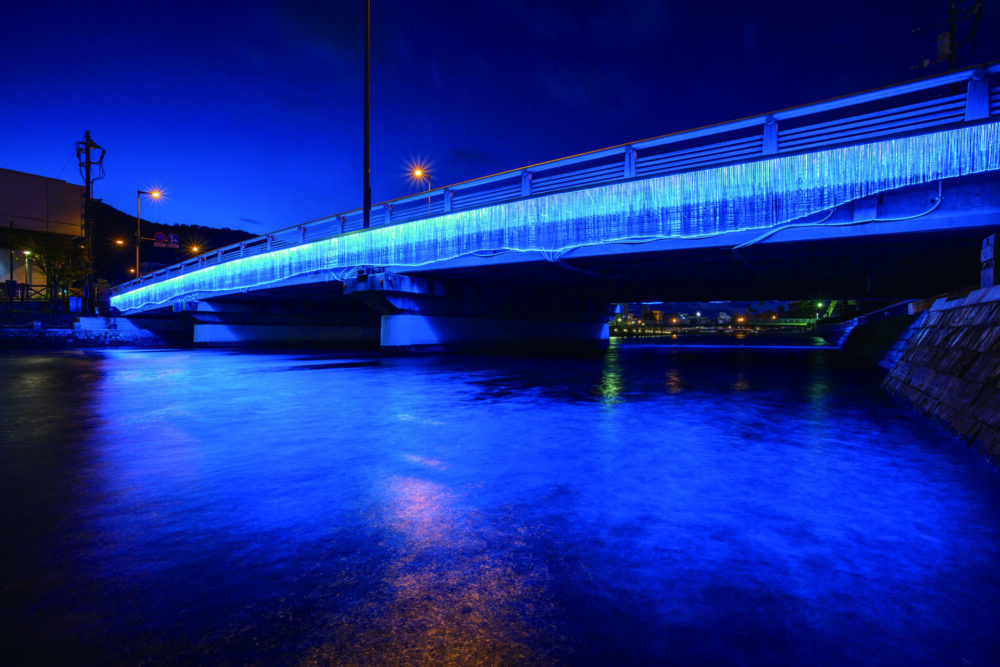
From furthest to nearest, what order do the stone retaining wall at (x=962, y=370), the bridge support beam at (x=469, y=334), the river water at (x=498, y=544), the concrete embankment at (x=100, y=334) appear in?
the concrete embankment at (x=100, y=334)
the bridge support beam at (x=469, y=334)
the stone retaining wall at (x=962, y=370)
the river water at (x=498, y=544)

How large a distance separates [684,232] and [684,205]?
819mm

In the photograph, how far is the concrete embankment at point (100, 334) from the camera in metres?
33.1

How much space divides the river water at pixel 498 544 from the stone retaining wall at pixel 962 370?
0.34 m

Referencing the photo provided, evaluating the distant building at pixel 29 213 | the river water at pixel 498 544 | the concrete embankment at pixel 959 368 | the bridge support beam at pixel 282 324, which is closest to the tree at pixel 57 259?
the distant building at pixel 29 213

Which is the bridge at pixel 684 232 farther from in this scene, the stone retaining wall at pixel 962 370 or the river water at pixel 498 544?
the river water at pixel 498 544

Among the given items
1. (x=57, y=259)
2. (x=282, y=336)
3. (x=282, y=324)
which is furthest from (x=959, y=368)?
(x=57, y=259)

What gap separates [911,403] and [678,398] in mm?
3837

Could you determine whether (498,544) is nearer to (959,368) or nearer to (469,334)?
(959,368)

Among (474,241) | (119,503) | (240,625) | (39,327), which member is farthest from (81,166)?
(240,625)

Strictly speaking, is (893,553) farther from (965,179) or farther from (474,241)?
(474,241)

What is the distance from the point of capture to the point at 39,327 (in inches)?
1341

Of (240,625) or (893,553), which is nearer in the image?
(240,625)

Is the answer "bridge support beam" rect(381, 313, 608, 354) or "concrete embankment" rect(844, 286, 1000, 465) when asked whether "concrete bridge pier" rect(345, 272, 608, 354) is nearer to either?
"bridge support beam" rect(381, 313, 608, 354)

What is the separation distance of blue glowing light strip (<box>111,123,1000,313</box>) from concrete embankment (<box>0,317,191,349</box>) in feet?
81.7
